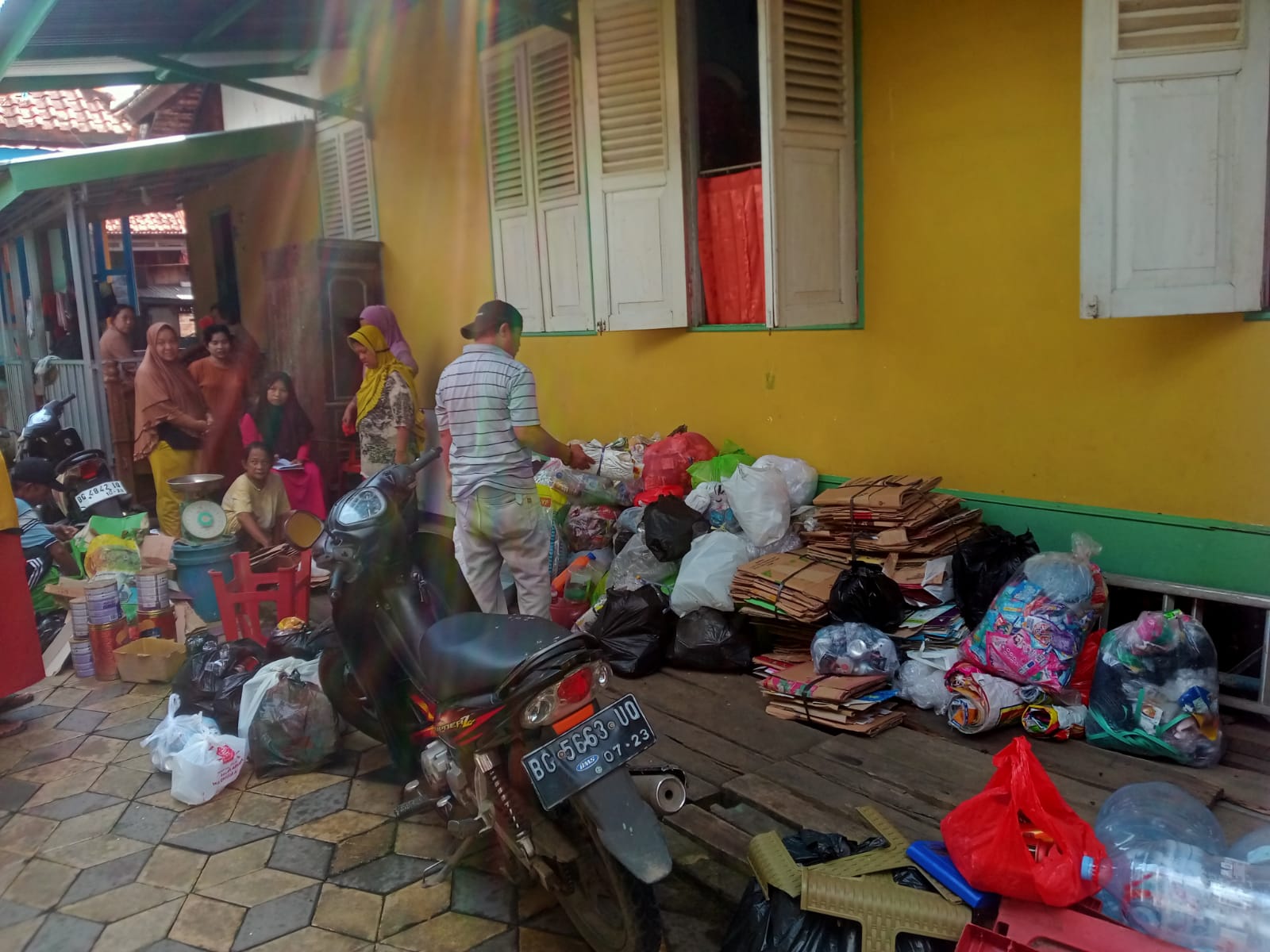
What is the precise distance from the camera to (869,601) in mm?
4102

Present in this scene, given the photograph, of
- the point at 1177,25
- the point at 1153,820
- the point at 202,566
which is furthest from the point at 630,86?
the point at 1153,820

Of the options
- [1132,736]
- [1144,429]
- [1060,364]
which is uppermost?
[1060,364]

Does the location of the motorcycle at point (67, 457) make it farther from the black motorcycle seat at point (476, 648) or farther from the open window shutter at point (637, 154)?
the black motorcycle seat at point (476, 648)

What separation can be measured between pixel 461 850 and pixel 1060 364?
319cm

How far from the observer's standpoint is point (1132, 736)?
3434 millimetres

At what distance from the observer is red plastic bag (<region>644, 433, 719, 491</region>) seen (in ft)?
18.3

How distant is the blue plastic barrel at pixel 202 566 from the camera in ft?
19.3

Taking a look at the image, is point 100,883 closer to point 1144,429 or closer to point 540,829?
point 540,829

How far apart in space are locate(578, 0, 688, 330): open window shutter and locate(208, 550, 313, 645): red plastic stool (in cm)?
253

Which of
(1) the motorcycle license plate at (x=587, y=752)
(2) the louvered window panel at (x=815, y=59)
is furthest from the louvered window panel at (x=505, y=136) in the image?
(1) the motorcycle license plate at (x=587, y=752)

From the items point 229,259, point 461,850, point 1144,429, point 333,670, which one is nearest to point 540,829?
point 461,850

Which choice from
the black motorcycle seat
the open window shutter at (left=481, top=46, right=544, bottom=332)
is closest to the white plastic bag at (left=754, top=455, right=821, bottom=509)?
the black motorcycle seat

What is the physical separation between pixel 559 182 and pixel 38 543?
13.7 ft

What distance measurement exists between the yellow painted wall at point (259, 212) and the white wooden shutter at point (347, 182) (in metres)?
0.22
